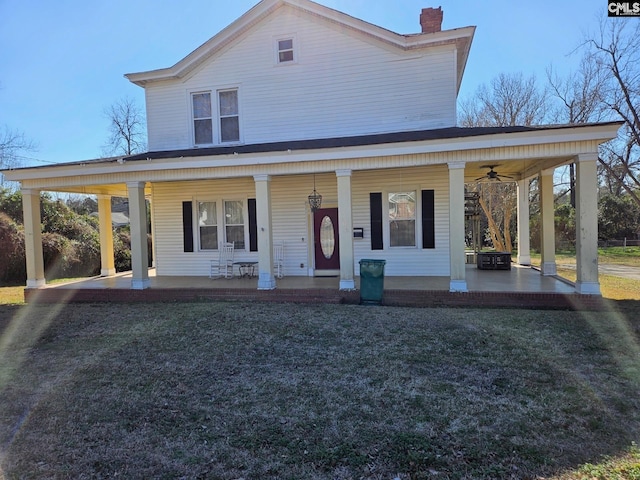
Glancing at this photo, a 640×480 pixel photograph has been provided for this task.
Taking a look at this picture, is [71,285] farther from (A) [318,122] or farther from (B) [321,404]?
(B) [321,404]

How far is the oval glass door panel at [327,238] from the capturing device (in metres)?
11.2

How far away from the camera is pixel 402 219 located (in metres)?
10.7

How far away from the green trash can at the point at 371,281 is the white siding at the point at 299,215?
246 cm

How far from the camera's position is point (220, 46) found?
11227mm

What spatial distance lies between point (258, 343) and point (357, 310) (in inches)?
97.3

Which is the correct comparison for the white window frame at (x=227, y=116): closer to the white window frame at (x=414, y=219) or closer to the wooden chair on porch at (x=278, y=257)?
the wooden chair on porch at (x=278, y=257)

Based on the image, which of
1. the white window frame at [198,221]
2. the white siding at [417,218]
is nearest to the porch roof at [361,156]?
the white siding at [417,218]

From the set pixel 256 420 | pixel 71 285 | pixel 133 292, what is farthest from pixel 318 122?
pixel 256 420

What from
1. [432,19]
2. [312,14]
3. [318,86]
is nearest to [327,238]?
[318,86]

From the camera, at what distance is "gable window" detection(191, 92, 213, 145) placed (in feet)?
38.0

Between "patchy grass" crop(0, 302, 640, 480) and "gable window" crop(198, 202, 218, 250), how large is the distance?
5039 mm

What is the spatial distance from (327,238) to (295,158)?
3103mm

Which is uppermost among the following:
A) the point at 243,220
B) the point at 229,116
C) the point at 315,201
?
the point at 229,116

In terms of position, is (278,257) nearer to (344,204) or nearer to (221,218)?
(221,218)
